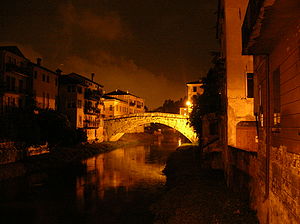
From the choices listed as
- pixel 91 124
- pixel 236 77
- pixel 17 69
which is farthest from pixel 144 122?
pixel 236 77

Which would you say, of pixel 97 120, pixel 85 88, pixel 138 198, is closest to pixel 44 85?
pixel 85 88

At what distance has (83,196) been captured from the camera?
52.5ft

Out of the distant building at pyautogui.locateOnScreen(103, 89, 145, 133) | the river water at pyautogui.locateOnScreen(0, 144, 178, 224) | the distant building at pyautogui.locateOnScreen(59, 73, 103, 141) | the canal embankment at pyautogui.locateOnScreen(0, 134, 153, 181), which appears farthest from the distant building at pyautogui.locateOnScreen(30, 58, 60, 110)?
the distant building at pyautogui.locateOnScreen(103, 89, 145, 133)

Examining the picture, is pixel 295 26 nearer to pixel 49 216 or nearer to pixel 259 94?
pixel 259 94

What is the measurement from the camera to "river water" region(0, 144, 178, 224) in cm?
1248

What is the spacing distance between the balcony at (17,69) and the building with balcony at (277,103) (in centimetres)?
2514

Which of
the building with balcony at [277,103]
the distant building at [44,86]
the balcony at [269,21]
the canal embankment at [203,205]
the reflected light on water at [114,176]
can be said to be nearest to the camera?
the balcony at [269,21]

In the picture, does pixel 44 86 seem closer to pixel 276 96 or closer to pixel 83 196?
pixel 83 196

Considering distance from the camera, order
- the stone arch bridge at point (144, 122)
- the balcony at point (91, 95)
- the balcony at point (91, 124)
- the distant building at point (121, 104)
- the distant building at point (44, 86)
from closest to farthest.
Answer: the distant building at point (44, 86) < the stone arch bridge at point (144, 122) < the balcony at point (91, 124) < the balcony at point (91, 95) < the distant building at point (121, 104)

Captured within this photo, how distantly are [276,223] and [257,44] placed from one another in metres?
3.74

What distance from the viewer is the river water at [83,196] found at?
12.5 m

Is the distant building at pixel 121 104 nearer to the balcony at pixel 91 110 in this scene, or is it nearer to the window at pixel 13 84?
the balcony at pixel 91 110

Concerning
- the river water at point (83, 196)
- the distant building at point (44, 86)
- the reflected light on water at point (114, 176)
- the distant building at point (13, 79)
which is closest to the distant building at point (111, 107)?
the distant building at point (44, 86)

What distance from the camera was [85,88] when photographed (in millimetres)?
40875
